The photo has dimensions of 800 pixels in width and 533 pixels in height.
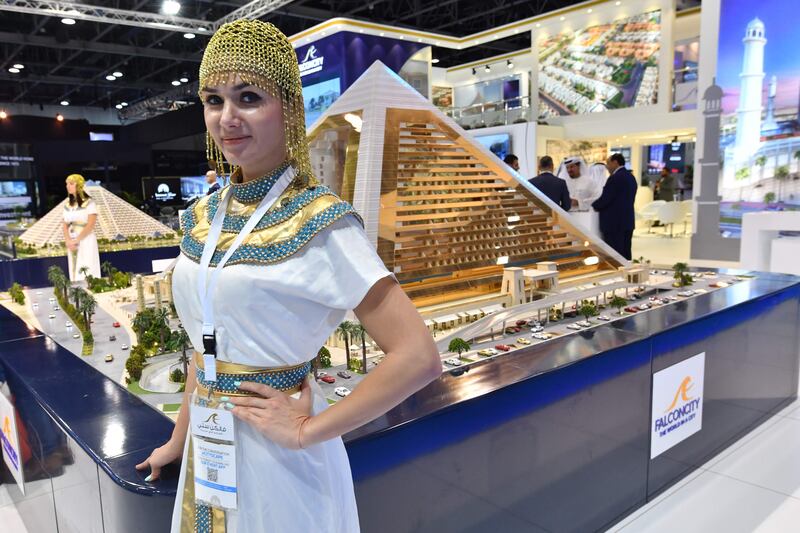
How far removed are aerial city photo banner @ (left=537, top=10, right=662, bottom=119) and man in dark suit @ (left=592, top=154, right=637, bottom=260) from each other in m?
7.59

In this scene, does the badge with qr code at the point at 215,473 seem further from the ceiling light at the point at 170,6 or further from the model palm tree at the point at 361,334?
the ceiling light at the point at 170,6

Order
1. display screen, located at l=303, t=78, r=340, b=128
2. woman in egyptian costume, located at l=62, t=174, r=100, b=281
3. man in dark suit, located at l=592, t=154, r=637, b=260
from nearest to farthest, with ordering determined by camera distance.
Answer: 1. woman in egyptian costume, located at l=62, t=174, r=100, b=281
2. man in dark suit, located at l=592, t=154, r=637, b=260
3. display screen, located at l=303, t=78, r=340, b=128

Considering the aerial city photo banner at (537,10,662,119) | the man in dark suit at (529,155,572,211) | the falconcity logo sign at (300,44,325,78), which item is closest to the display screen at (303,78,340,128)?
the falconcity logo sign at (300,44,325,78)

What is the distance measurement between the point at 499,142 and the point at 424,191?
11.6 metres

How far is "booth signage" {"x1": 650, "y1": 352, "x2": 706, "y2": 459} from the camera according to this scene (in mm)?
2686

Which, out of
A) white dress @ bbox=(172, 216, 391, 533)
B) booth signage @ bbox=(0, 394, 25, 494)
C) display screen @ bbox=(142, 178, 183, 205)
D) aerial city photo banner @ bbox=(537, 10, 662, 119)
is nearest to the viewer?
white dress @ bbox=(172, 216, 391, 533)

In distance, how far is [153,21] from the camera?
39.1 feet

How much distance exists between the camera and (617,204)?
677 centimetres

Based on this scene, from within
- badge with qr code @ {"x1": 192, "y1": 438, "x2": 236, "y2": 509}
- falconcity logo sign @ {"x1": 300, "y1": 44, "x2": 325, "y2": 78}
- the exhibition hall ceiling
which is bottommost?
badge with qr code @ {"x1": 192, "y1": 438, "x2": 236, "y2": 509}

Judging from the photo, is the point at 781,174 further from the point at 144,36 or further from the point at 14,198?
the point at 14,198

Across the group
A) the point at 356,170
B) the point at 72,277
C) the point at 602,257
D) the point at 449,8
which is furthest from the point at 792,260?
the point at 449,8

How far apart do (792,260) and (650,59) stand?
8644mm

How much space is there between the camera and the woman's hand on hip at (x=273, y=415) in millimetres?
901

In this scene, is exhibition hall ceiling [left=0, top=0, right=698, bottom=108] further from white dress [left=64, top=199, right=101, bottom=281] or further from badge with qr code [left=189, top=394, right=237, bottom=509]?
badge with qr code [left=189, top=394, right=237, bottom=509]
